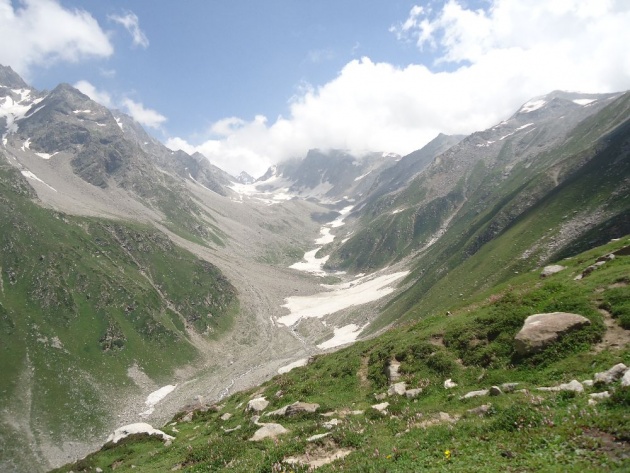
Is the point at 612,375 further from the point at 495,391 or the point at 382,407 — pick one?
the point at 382,407

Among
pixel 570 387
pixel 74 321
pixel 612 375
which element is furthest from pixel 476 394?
pixel 74 321

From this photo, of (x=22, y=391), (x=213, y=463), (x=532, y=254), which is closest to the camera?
(x=213, y=463)

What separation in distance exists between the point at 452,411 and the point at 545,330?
7.69m

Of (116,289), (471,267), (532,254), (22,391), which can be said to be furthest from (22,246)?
(532,254)

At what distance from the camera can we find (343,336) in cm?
15088

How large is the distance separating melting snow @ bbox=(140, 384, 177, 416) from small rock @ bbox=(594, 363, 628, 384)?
4725 inches

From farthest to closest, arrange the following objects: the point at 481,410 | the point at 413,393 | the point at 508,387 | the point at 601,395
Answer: the point at 413,393 → the point at 508,387 → the point at 481,410 → the point at 601,395

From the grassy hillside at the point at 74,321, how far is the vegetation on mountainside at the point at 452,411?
90.5m

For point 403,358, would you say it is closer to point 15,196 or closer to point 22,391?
point 22,391

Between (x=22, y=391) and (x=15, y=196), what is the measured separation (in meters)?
130

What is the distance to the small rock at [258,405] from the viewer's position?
28.9 metres

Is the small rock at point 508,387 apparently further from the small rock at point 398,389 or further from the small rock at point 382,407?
the small rock at point 382,407

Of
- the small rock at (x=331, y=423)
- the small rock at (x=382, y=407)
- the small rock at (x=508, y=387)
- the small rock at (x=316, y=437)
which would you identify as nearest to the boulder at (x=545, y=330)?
the small rock at (x=508, y=387)

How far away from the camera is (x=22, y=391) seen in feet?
332
